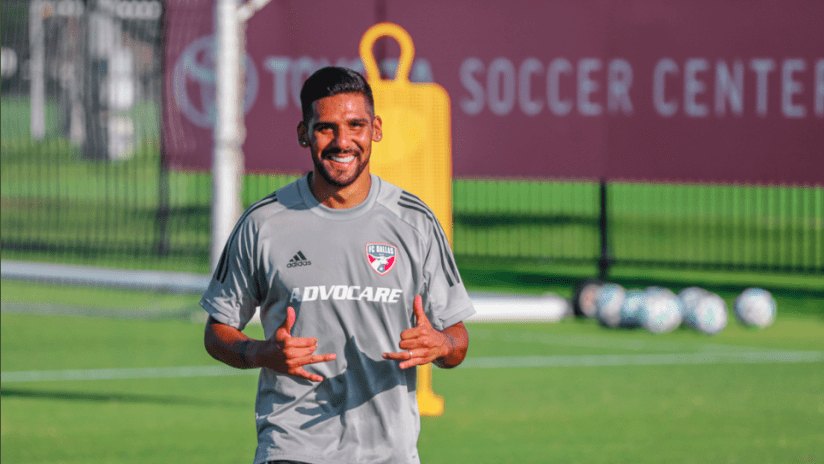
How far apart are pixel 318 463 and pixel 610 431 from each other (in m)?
4.66

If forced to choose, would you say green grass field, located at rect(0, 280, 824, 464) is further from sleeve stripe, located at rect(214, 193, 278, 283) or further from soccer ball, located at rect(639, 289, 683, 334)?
sleeve stripe, located at rect(214, 193, 278, 283)

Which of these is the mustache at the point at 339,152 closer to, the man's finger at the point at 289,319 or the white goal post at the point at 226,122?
the man's finger at the point at 289,319

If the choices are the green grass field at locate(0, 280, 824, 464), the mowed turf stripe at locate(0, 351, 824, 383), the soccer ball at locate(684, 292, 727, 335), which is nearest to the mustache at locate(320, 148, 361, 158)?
the green grass field at locate(0, 280, 824, 464)

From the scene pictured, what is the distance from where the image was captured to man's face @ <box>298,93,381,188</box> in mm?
3809

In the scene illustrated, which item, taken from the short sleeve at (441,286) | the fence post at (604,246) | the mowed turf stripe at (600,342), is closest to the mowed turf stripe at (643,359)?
the mowed turf stripe at (600,342)

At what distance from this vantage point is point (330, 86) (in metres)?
3.85

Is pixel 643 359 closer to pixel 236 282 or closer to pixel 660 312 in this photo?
pixel 660 312

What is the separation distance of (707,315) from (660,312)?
0.46 metres

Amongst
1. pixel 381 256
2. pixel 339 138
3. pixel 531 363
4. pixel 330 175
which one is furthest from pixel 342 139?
pixel 531 363

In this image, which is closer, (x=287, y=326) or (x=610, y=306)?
(x=287, y=326)

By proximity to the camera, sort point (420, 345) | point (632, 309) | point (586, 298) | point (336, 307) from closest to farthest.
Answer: point (420, 345)
point (336, 307)
point (632, 309)
point (586, 298)

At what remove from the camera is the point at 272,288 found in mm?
3811

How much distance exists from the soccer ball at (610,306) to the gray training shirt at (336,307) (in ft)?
29.9

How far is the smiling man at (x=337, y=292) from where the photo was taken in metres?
3.75
